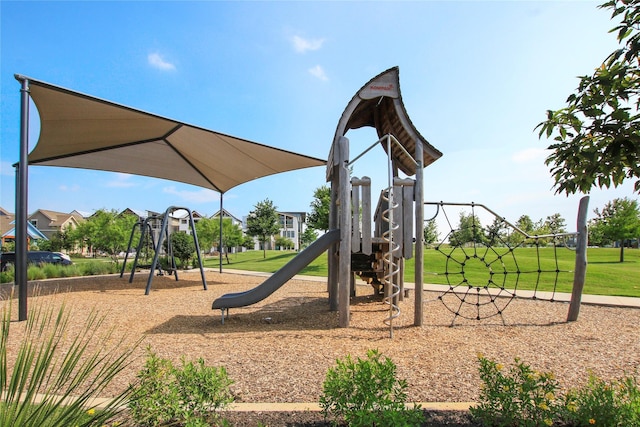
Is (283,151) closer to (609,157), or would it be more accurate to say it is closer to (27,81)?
(27,81)

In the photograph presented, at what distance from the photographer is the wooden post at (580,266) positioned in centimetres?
609

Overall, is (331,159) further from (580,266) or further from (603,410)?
(603,410)

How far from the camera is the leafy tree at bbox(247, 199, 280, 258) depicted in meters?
37.6

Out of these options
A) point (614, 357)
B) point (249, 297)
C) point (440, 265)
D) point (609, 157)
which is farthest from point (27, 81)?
point (440, 265)

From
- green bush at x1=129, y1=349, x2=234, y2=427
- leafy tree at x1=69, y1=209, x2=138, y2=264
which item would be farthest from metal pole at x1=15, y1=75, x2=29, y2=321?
leafy tree at x1=69, y1=209, x2=138, y2=264

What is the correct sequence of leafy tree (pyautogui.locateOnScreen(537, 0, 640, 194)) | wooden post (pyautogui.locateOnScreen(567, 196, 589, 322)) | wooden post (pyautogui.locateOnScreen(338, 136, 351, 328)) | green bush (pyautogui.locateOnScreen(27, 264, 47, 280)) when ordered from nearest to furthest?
1. leafy tree (pyautogui.locateOnScreen(537, 0, 640, 194))
2. wooden post (pyautogui.locateOnScreen(338, 136, 351, 328))
3. wooden post (pyautogui.locateOnScreen(567, 196, 589, 322))
4. green bush (pyautogui.locateOnScreen(27, 264, 47, 280))

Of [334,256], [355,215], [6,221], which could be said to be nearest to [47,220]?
[6,221]

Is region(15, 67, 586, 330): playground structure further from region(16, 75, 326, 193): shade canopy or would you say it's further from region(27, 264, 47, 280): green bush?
region(27, 264, 47, 280): green bush

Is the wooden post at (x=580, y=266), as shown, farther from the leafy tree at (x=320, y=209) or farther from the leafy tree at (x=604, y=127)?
the leafy tree at (x=320, y=209)

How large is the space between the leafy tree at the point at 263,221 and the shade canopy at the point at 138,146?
2384 cm

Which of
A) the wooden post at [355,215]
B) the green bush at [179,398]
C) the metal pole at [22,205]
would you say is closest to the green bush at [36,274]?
the metal pole at [22,205]

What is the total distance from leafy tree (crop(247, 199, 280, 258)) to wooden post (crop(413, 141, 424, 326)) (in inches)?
1271

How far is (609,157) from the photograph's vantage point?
234cm

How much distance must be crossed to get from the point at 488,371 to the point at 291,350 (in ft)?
8.05
